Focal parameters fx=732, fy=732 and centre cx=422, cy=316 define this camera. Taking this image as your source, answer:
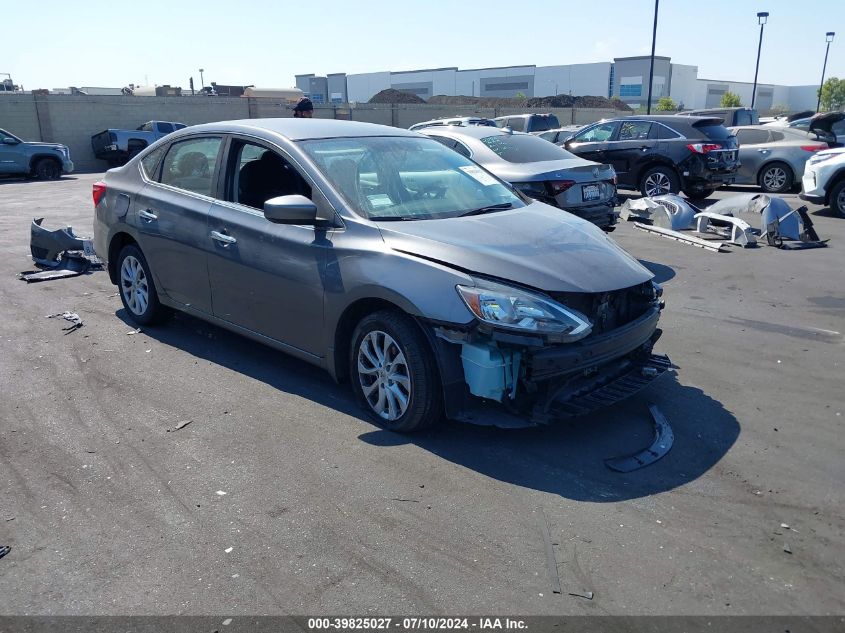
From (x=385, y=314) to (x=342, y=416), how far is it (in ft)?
2.62

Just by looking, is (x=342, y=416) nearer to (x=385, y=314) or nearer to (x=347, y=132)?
(x=385, y=314)

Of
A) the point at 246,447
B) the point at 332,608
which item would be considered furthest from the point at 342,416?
the point at 332,608

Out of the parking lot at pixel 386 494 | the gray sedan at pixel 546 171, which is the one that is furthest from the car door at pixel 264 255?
the gray sedan at pixel 546 171

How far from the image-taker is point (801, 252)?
1002 centimetres

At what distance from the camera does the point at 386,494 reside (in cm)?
373

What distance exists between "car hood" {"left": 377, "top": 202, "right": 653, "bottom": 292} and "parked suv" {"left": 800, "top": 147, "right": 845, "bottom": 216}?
931 centimetres

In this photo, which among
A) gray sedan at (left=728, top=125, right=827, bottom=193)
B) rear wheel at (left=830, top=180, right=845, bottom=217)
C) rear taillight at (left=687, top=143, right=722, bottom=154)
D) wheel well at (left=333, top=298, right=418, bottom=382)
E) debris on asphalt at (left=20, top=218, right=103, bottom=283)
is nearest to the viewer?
wheel well at (left=333, top=298, right=418, bottom=382)

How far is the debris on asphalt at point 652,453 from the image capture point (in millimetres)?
3980

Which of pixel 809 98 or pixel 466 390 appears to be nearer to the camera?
pixel 466 390

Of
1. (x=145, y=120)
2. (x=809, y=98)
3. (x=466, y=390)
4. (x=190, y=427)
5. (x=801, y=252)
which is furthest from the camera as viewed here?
(x=809, y=98)

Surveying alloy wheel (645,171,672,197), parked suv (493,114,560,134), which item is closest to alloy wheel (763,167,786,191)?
alloy wheel (645,171,672,197)

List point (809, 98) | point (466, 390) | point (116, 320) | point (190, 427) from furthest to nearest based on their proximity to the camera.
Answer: point (809, 98), point (116, 320), point (190, 427), point (466, 390)

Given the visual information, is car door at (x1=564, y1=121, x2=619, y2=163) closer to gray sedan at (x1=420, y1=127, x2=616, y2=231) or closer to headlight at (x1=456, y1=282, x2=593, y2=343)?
gray sedan at (x1=420, y1=127, x2=616, y2=231)

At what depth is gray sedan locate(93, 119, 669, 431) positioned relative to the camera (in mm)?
4012
